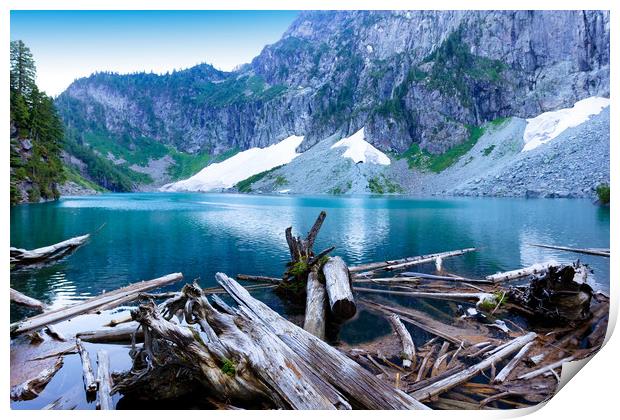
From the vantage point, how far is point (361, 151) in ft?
473

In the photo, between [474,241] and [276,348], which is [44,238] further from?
[474,241]

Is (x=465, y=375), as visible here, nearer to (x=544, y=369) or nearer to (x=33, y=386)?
(x=544, y=369)

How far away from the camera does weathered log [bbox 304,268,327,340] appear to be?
334 inches

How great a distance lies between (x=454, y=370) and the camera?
21.2ft

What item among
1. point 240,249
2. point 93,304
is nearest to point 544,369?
point 93,304

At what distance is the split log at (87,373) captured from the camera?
5791mm

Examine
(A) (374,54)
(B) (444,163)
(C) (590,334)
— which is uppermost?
(A) (374,54)

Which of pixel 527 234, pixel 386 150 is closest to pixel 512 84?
pixel 386 150

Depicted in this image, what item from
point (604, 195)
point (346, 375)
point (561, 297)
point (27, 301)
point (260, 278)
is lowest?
point (260, 278)

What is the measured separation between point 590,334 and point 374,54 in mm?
203107

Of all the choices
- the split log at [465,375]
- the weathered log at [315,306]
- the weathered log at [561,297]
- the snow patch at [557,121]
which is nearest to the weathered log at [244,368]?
the split log at [465,375]

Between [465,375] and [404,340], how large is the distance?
1.80 metres

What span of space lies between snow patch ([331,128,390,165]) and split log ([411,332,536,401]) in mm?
126757

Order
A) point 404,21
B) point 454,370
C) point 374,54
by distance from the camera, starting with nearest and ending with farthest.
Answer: point 454,370
point 404,21
point 374,54
